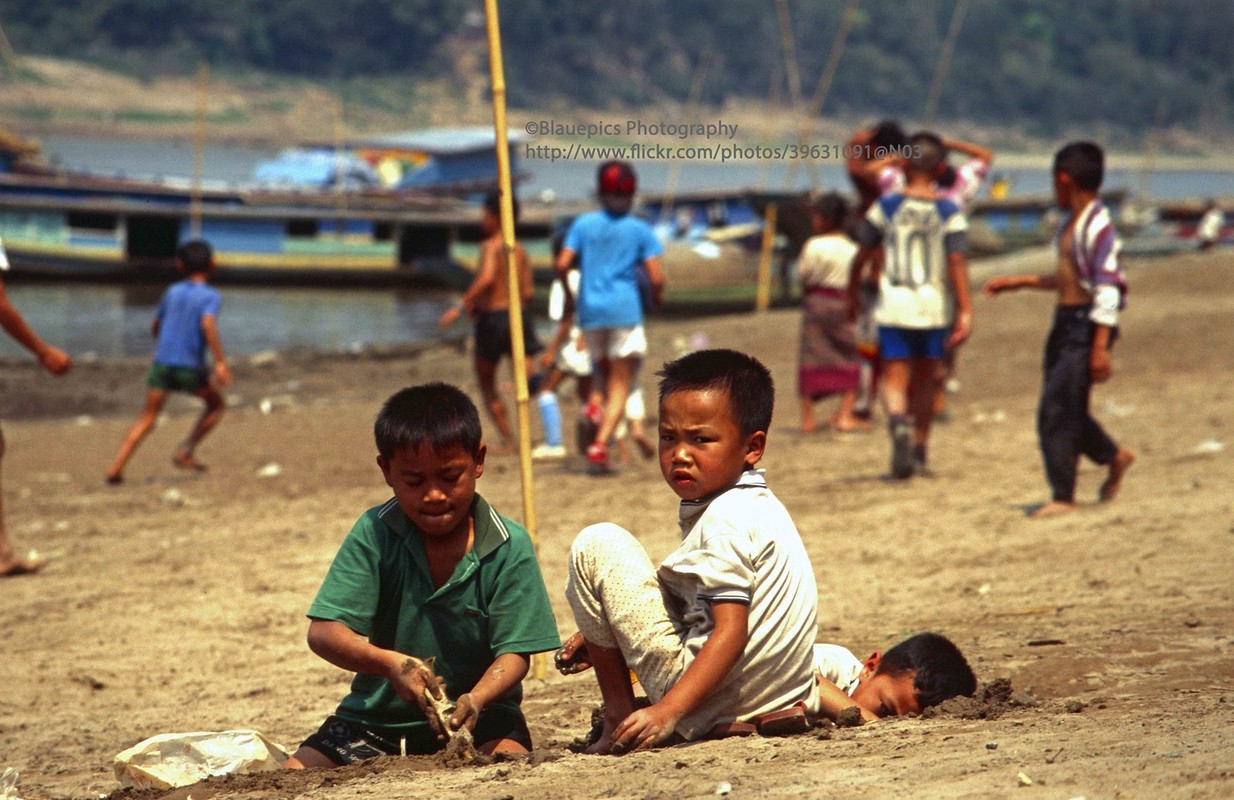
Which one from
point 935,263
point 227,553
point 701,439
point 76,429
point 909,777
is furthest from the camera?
point 76,429

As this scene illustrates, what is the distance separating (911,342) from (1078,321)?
134cm

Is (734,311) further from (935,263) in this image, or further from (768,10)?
(768,10)

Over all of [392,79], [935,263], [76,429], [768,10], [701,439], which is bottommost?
[76,429]

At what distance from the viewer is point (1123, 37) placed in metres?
94.4

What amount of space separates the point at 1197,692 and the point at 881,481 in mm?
4032

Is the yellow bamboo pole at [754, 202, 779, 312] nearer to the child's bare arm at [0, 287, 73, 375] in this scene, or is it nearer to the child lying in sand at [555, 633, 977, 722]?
the child's bare arm at [0, 287, 73, 375]

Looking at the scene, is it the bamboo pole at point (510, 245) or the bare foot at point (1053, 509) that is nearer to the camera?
the bamboo pole at point (510, 245)

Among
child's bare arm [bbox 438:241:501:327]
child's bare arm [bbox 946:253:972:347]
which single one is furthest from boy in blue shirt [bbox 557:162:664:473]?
child's bare arm [bbox 946:253:972:347]

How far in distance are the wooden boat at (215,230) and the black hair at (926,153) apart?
17.4 metres

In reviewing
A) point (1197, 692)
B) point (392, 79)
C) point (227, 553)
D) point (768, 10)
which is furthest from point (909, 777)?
point (768, 10)

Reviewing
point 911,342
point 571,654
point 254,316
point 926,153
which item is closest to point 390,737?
point 571,654

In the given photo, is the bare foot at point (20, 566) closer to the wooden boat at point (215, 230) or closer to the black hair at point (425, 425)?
the black hair at point (425, 425)

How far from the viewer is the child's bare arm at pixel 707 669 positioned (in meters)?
3.02

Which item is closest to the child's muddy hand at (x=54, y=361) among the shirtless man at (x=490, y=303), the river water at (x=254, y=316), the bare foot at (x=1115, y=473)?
the shirtless man at (x=490, y=303)
